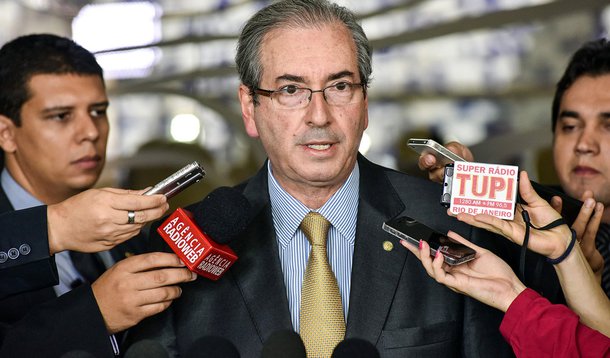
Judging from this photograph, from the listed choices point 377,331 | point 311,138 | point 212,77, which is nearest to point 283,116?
point 311,138

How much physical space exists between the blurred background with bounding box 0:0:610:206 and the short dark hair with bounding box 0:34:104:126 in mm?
1327

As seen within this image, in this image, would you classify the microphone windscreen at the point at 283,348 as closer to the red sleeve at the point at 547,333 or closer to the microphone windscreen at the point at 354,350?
the microphone windscreen at the point at 354,350

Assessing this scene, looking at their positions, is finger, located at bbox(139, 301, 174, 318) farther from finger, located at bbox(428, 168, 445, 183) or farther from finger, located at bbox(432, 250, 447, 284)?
finger, located at bbox(428, 168, 445, 183)

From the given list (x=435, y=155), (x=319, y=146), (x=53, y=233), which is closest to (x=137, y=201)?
(x=53, y=233)

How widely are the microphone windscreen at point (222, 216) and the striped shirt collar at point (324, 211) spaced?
0.29 meters

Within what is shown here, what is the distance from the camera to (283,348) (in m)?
1.76

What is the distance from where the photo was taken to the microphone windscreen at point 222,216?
6.35ft

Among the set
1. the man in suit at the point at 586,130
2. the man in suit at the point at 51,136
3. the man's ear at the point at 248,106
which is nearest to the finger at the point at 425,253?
the man's ear at the point at 248,106

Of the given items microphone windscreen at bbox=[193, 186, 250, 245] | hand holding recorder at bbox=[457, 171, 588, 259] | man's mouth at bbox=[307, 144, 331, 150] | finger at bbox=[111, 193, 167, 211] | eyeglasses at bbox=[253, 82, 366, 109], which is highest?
eyeglasses at bbox=[253, 82, 366, 109]

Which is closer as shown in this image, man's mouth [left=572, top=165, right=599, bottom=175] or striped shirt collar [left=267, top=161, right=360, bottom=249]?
striped shirt collar [left=267, top=161, right=360, bottom=249]

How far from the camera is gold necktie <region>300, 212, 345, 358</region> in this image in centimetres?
Answer: 210

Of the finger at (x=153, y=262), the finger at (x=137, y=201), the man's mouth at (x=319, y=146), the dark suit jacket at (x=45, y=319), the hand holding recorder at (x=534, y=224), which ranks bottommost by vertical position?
the dark suit jacket at (x=45, y=319)

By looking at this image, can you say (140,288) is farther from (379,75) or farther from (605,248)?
(379,75)

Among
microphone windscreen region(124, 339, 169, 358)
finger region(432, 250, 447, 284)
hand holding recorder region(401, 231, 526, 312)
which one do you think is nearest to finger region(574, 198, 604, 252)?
hand holding recorder region(401, 231, 526, 312)
